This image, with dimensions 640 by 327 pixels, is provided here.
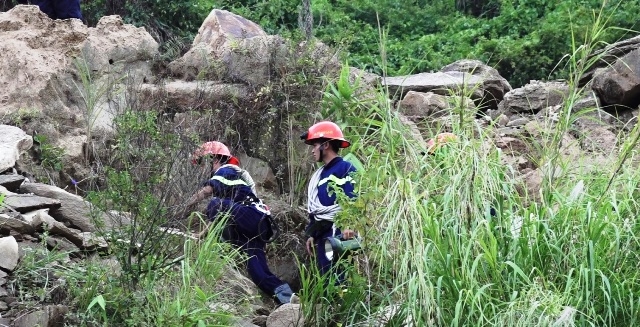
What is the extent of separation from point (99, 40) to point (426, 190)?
5.61 meters

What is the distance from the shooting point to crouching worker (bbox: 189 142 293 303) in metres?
9.08

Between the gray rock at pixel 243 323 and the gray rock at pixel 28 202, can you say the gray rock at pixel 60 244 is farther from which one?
the gray rock at pixel 243 323

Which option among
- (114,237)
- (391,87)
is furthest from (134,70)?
(114,237)

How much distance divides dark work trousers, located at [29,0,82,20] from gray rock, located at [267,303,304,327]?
573 centimetres

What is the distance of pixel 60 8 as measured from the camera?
13.1 metres

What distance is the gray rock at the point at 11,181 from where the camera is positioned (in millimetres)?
9406

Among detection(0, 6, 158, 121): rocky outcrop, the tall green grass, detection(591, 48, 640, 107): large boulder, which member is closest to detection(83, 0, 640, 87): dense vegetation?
detection(0, 6, 158, 121): rocky outcrop

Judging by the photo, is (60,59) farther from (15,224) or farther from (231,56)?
(15,224)

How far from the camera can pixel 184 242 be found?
8203 mm

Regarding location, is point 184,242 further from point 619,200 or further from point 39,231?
point 619,200

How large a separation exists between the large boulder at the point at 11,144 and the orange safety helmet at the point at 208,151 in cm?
150

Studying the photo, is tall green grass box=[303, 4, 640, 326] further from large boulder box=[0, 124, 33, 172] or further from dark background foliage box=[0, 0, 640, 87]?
dark background foliage box=[0, 0, 640, 87]

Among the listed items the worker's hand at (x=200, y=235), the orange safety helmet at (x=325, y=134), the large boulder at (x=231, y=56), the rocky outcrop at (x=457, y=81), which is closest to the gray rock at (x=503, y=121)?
the rocky outcrop at (x=457, y=81)

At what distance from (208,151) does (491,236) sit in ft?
9.07
